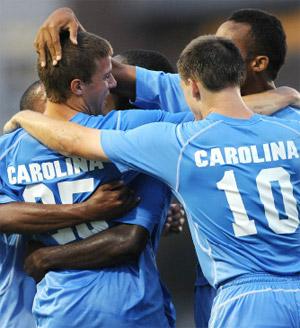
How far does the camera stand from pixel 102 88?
3.18m

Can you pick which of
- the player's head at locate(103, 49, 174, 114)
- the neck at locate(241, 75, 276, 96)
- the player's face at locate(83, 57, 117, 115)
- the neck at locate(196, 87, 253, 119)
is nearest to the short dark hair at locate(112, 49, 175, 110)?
the player's head at locate(103, 49, 174, 114)

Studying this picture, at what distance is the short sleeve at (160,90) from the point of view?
141 inches

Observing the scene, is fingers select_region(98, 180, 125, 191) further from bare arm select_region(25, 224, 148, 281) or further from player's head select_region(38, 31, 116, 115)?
player's head select_region(38, 31, 116, 115)

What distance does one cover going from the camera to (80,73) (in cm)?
312

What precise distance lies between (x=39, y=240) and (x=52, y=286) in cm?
21

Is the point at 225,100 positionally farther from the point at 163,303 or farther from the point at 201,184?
the point at 163,303

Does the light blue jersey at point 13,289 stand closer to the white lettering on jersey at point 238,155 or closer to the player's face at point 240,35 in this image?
the white lettering on jersey at point 238,155

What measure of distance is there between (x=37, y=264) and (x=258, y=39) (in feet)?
4.21

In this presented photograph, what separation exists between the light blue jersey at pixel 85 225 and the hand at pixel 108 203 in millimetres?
40

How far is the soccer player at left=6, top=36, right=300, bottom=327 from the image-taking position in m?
2.88

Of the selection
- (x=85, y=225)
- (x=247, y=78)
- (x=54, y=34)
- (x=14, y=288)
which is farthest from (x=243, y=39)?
(x=14, y=288)

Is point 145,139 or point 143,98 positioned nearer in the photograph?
point 145,139

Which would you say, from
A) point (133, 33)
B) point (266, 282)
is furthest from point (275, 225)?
point (133, 33)

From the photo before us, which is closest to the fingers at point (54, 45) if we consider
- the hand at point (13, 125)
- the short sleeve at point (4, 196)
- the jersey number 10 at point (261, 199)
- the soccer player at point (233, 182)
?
the hand at point (13, 125)
